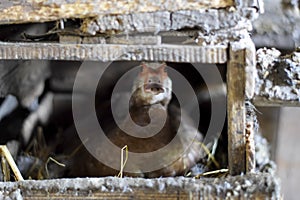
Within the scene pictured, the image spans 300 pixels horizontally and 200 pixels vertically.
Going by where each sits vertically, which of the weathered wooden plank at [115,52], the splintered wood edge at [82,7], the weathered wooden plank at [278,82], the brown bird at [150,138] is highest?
the splintered wood edge at [82,7]

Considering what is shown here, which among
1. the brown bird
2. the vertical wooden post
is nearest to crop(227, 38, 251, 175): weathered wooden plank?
the vertical wooden post

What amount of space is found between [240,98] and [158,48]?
0.19m

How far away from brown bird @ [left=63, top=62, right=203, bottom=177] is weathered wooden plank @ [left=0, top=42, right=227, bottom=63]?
1.06 ft

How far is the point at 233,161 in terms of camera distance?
47.3 inches

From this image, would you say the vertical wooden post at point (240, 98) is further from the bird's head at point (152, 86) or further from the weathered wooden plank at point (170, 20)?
the bird's head at point (152, 86)

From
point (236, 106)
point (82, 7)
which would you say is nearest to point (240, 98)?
point (236, 106)

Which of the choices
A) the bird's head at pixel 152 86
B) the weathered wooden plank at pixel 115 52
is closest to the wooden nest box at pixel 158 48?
the weathered wooden plank at pixel 115 52

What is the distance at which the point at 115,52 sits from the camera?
1163 millimetres

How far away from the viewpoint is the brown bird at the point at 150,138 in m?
1.49

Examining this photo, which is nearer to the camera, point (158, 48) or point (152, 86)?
point (158, 48)

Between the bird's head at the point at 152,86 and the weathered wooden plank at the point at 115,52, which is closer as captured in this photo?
the weathered wooden plank at the point at 115,52

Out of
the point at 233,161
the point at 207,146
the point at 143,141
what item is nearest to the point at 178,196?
the point at 233,161

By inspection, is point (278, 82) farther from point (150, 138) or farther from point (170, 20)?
point (150, 138)

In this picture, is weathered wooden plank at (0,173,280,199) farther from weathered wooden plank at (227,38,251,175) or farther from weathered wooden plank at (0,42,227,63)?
weathered wooden plank at (0,42,227,63)
